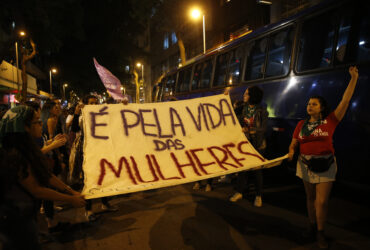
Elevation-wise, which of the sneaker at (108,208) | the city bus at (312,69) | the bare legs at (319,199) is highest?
the city bus at (312,69)

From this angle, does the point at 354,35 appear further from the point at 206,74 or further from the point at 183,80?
the point at 183,80

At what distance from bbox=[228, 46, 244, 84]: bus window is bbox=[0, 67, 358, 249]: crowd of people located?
1.55 meters

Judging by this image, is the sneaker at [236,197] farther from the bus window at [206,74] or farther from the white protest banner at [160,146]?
the bus window at [206,74]

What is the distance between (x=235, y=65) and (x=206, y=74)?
5.28 feet

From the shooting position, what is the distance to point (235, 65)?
267 inches

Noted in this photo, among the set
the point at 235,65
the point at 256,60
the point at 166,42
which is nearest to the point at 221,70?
the point at 235,65

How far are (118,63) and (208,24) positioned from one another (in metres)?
10.0

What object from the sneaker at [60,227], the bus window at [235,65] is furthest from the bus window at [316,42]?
the sneaker at [60,227]

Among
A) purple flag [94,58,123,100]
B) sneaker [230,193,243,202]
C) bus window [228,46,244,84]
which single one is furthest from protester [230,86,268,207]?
purple flag [94,58,123,100]

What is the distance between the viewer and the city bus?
3.80m

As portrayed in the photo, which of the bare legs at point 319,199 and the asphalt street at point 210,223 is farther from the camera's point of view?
the asphalt street at point 210,223

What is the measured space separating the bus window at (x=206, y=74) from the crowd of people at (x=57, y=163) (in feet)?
9.46

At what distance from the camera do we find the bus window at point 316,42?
4355 mm

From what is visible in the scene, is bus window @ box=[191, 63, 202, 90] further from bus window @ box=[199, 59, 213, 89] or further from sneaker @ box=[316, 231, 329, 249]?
sneaker @ box=[316, 231, 329, 249]
